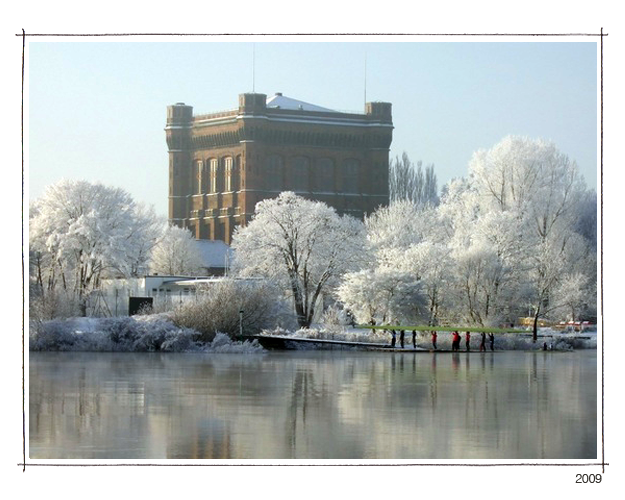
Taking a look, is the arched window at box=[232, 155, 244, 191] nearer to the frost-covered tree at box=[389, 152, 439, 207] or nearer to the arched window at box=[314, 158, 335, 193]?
the arched window at box=[314, 158, 335, 193]

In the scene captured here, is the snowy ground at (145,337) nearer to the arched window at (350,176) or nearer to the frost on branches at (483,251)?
the frost on branches at (483,251)

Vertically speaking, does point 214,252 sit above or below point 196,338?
above

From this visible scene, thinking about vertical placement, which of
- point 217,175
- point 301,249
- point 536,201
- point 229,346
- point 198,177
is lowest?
point 229,346

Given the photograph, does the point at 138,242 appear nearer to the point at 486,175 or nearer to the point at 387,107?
the point at 486,175

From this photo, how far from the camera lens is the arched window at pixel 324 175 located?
18.1 meters

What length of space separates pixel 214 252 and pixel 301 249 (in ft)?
8.92

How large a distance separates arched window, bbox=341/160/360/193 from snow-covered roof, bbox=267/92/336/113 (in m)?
3.01

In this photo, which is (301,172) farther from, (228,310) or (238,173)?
(228,310)

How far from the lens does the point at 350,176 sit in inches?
760

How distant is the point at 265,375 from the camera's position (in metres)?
18.0

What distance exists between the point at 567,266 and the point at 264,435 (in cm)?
826

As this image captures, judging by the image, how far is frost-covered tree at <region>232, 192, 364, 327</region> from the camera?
2452 centimetres

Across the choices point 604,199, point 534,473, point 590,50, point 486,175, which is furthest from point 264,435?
point 486,175

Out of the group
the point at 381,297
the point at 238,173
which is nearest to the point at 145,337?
the point at 381,297
